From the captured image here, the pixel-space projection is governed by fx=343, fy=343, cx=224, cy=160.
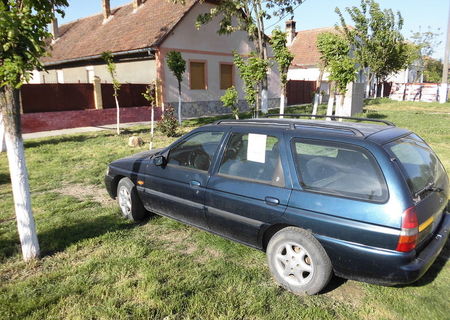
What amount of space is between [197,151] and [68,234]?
206 cm

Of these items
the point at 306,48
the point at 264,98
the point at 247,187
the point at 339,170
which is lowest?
the point at 247,187

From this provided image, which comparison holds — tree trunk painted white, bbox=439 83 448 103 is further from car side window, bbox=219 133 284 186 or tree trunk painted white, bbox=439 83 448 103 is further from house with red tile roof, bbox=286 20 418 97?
car side window, bbox=219 133 284 186

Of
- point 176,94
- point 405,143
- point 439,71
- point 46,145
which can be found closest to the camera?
point 405,143

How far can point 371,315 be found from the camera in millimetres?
2930

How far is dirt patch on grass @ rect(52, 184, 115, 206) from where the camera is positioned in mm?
5987

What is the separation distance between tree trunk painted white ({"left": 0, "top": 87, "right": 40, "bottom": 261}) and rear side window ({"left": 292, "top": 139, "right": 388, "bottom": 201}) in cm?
285

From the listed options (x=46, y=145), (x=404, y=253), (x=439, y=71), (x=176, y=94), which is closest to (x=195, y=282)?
(x=404, y=253)

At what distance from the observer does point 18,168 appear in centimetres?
365

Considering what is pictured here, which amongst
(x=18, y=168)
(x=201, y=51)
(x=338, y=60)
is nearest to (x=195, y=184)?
(x=18, y=168)

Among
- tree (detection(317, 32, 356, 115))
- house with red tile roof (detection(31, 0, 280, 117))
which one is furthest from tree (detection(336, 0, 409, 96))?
tree (detection(317, 32, 356, 115))

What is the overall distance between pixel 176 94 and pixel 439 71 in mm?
56766

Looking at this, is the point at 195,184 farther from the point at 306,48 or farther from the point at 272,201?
the point at 306,48

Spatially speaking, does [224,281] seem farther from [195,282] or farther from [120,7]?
[120,7]

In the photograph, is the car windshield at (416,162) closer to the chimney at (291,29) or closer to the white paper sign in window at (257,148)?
the white paper sign in window at (257,148)
